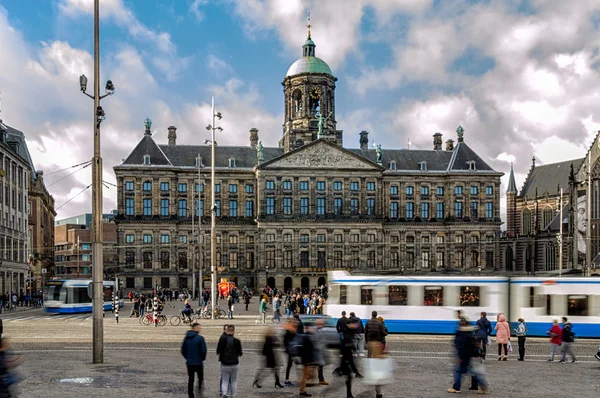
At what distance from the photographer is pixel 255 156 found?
96.8 m

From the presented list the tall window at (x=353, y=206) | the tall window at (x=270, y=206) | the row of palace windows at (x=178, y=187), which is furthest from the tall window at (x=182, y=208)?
the tall window at (x=353, y=206)

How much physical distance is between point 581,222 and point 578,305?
57257 millimetres

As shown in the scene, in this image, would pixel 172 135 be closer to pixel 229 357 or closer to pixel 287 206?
pixel 287 206

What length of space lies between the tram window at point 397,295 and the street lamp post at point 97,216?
16.0 metres

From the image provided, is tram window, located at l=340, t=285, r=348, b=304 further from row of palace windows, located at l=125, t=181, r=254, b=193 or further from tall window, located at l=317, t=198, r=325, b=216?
tall window, located at l=317, t=198, r=325, b=216

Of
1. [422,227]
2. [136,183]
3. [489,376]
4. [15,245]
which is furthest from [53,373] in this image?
[422,227]

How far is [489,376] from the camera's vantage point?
20.4m

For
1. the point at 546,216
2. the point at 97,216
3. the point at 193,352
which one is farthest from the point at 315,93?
the point at 193,352

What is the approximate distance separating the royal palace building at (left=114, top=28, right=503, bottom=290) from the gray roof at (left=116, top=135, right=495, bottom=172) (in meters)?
0.15

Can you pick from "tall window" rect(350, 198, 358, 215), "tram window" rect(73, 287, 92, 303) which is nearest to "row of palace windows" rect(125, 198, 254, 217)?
"tall window" rect(350, 198, 358, 215)

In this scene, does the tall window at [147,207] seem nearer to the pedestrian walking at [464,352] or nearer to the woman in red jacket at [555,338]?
the woman in red jacket at [555,338]

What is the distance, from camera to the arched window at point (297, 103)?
3848 inches

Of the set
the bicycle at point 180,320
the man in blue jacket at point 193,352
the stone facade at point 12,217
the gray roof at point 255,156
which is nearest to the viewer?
the man in blue jacket at point 193,352

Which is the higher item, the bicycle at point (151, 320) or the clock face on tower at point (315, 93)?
the clock face on tower at point (315, 93)
